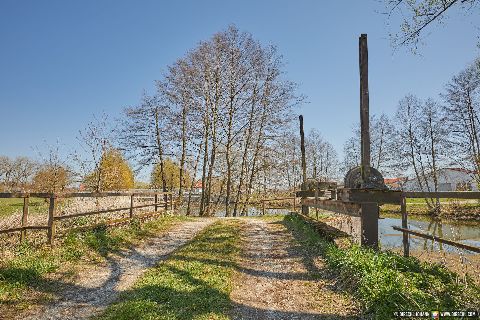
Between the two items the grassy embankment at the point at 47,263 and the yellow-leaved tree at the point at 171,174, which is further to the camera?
the yellow-leaved tree at the point at 171,174

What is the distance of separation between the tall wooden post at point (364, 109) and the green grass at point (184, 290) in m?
4.38

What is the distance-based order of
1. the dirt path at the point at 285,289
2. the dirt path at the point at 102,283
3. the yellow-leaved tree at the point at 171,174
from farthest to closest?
the yellow-leaved tree at the point at 171,174, the dirt path at the point at 102,283, the dirt path at the point at 285,289

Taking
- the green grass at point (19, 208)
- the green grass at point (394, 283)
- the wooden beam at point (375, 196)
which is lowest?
the green grass at point (394, 283)

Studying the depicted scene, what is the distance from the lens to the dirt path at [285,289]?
17.6 ft

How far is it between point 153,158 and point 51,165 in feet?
29.0

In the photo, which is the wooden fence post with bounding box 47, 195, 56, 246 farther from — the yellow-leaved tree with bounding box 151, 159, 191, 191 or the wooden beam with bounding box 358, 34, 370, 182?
the yellow-leaved tree with bounding box 151, 159, 191, 191

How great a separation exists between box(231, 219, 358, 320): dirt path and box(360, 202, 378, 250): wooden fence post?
1.28 metres

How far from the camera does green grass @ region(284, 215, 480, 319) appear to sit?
4.30m

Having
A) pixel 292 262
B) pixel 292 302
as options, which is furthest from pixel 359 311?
pixel 292 262

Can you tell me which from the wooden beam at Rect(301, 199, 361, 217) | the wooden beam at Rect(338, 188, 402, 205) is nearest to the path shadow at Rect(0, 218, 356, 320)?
the wooden beam at Rect(301, 199, 361, 217)

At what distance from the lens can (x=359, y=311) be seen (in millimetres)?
5012

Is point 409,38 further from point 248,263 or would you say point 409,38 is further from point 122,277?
point 122,277

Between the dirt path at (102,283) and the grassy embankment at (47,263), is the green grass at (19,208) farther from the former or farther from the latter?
the dirt path at (102,283)

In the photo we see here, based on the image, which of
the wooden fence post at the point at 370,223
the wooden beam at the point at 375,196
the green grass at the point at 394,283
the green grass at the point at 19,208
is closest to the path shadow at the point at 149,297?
the green grass at the point at 394,283
